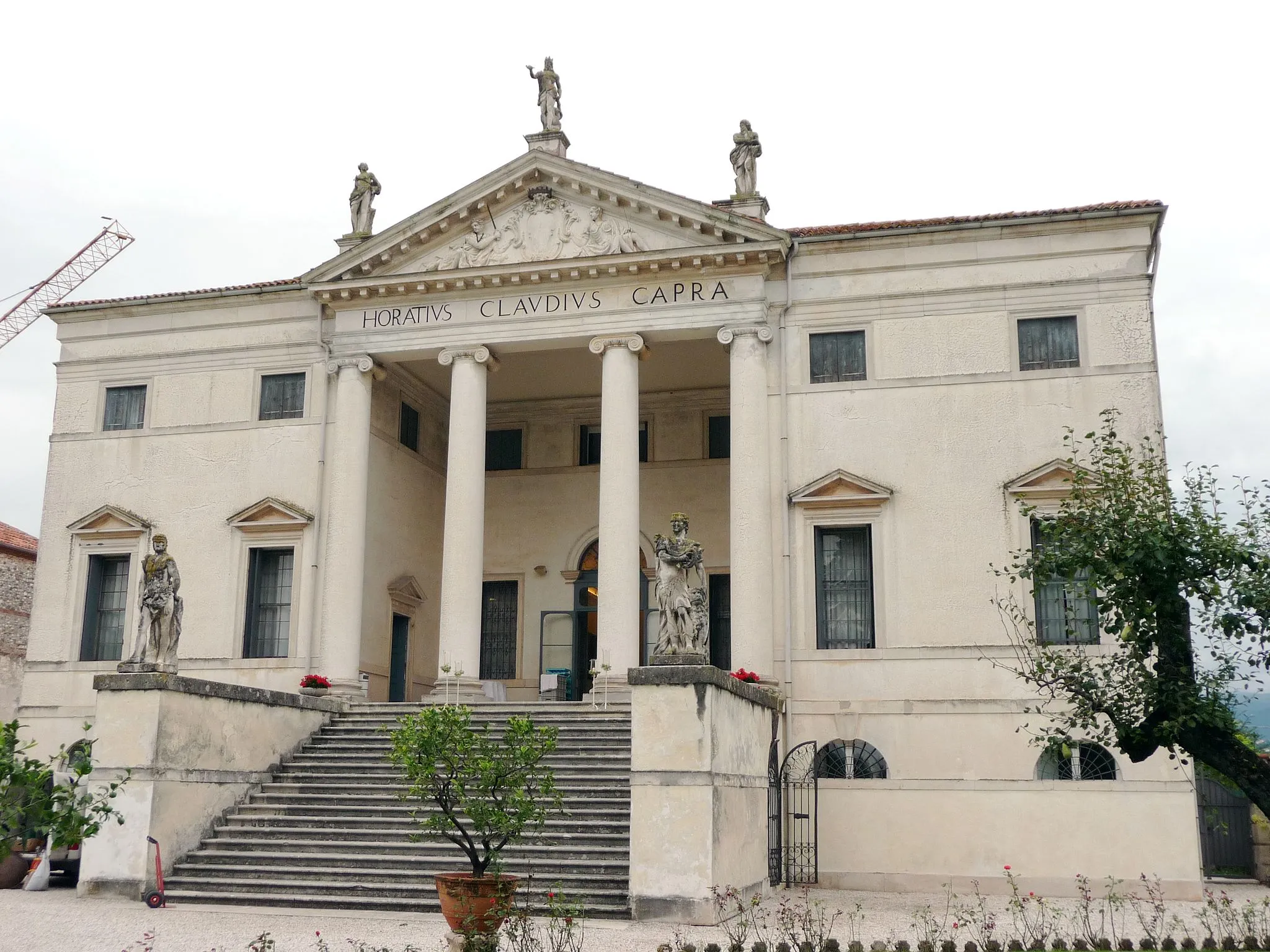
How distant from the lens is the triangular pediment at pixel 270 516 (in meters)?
26.3

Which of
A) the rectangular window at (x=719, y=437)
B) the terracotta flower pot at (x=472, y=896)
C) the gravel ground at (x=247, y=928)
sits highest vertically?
the rectangular window at (x=719, y=437)

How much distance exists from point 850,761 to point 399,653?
36.6 feet

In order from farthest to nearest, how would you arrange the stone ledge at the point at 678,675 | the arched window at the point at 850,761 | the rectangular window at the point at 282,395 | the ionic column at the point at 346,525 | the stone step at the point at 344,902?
the rectangular window at the point at 282,395, the ionic column at the point at 346,525, the arched window at the point at 850,761, the stone ledge at the point at 678,675, the stone step at the point at 344,902

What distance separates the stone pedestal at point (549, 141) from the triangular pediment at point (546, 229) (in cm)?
70

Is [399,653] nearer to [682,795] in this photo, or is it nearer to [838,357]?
[838,357]

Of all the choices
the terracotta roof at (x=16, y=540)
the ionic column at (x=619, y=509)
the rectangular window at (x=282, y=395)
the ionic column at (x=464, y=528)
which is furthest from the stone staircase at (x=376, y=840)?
the terracotta roof at (x=16, y=540)

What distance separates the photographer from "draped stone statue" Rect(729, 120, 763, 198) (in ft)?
83.4

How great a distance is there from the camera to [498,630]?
99.8 feet

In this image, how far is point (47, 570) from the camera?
27953 millimetres

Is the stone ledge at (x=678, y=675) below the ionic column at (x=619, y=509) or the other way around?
below

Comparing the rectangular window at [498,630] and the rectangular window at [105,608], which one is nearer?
the rectangular window at [105,608]

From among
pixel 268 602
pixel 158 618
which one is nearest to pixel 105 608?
pixel 268 602

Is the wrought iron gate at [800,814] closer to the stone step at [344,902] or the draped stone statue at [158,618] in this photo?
the stone step at [344,902]

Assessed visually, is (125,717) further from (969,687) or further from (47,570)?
(969,687)
